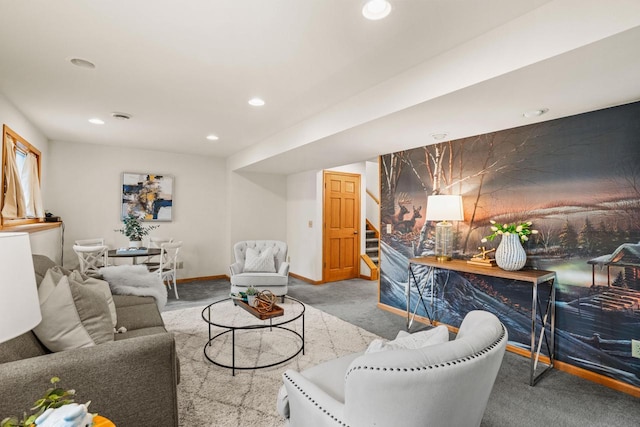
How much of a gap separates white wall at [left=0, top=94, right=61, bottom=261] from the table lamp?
3.98m

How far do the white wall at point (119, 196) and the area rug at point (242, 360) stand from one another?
6.75 ft

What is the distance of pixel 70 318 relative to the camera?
158cm

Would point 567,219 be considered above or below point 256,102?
below

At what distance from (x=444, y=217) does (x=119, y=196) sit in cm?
502

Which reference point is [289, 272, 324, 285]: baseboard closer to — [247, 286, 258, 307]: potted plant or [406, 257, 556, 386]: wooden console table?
[247, 286, 258, 307]: potted plant

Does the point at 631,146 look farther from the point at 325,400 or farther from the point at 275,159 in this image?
the point at 275,159

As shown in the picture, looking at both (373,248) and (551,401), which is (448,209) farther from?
(373,248)

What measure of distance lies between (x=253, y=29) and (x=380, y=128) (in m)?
1.45

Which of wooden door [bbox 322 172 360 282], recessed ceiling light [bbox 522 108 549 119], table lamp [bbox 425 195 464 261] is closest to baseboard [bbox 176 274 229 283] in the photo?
wooden door [bbox 322 172 360 282]

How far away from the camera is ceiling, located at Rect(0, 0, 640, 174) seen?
1715mm

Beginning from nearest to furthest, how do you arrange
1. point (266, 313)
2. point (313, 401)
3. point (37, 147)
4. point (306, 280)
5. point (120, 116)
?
point (313, 401) → point (266, 313) → point (120, 116) → point (37, 147) → point (306, 280)

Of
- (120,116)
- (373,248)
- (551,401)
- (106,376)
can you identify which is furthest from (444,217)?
(120,116)

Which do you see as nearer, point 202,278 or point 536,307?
point 536,307

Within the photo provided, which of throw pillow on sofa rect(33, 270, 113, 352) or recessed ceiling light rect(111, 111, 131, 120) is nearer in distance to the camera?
throw pillow on sofa rect(33, 270, 113, 352)
